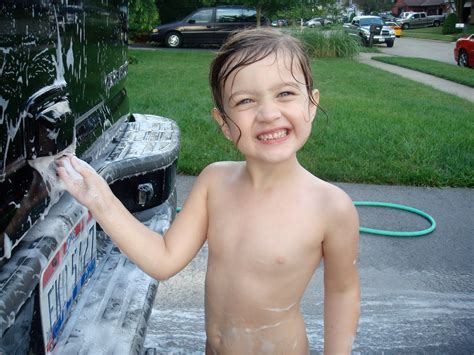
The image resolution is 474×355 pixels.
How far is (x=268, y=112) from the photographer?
1.43m

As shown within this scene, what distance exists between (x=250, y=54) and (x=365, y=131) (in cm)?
525

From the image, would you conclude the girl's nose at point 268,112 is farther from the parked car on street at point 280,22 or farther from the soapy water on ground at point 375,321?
the parked car on street at point 280,22

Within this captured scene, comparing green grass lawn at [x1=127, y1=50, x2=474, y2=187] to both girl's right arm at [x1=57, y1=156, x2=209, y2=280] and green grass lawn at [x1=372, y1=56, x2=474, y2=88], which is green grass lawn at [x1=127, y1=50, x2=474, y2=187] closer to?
girl's right arm at [x1=57, y1=156, x2=209, y2=280]

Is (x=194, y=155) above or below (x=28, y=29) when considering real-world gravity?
below

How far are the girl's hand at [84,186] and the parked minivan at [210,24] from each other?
1911 centimetres

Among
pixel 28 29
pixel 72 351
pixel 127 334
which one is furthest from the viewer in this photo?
pixel 127 334

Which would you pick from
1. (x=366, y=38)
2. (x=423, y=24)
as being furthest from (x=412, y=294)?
(x=423, y=24)

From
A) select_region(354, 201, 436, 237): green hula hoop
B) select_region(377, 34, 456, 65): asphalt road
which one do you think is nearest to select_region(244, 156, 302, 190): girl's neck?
select_region(354, 201, 436, 237): green hula hoop

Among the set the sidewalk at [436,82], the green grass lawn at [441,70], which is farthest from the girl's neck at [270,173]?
the green grass lawn at [441,70]

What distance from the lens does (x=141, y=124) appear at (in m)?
2.75

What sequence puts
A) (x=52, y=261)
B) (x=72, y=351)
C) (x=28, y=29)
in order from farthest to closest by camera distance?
1. (x=72, y=351)
2. (x=52, y=261)
3. (x=28, y=29)

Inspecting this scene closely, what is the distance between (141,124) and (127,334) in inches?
48.9

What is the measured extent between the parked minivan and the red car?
21.0 feet

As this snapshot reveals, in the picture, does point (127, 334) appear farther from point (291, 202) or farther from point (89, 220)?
point (291, 202)
